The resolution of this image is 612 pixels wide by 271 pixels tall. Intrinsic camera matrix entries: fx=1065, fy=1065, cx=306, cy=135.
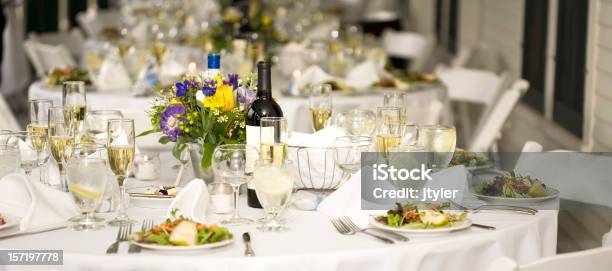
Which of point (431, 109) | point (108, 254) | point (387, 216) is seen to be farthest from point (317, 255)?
point (431, 109)

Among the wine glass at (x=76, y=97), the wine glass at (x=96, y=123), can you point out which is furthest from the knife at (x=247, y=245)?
the wine glass at (x=76, y=97)

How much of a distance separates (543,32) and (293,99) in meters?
1.88

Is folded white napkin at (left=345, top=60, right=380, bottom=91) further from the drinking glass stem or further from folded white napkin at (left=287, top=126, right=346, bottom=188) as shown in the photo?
the drinking glass stem

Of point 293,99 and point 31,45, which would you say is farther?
point 31,45

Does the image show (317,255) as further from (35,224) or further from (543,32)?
(543,32)

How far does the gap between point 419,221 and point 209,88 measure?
757mm

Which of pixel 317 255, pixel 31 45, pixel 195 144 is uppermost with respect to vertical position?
pixel 31 45

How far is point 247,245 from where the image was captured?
2404mm

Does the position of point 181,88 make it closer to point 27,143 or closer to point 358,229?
point 27,143

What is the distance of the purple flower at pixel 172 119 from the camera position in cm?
297

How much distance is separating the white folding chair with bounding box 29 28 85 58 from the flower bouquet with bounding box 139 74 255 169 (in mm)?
4370

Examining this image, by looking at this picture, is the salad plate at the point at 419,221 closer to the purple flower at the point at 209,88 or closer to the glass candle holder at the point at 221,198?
the glass candle holder at the point at 221,198

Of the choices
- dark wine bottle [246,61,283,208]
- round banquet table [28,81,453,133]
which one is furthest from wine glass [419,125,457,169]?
round banquet table [28,81,453,133]

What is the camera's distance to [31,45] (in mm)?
6660
